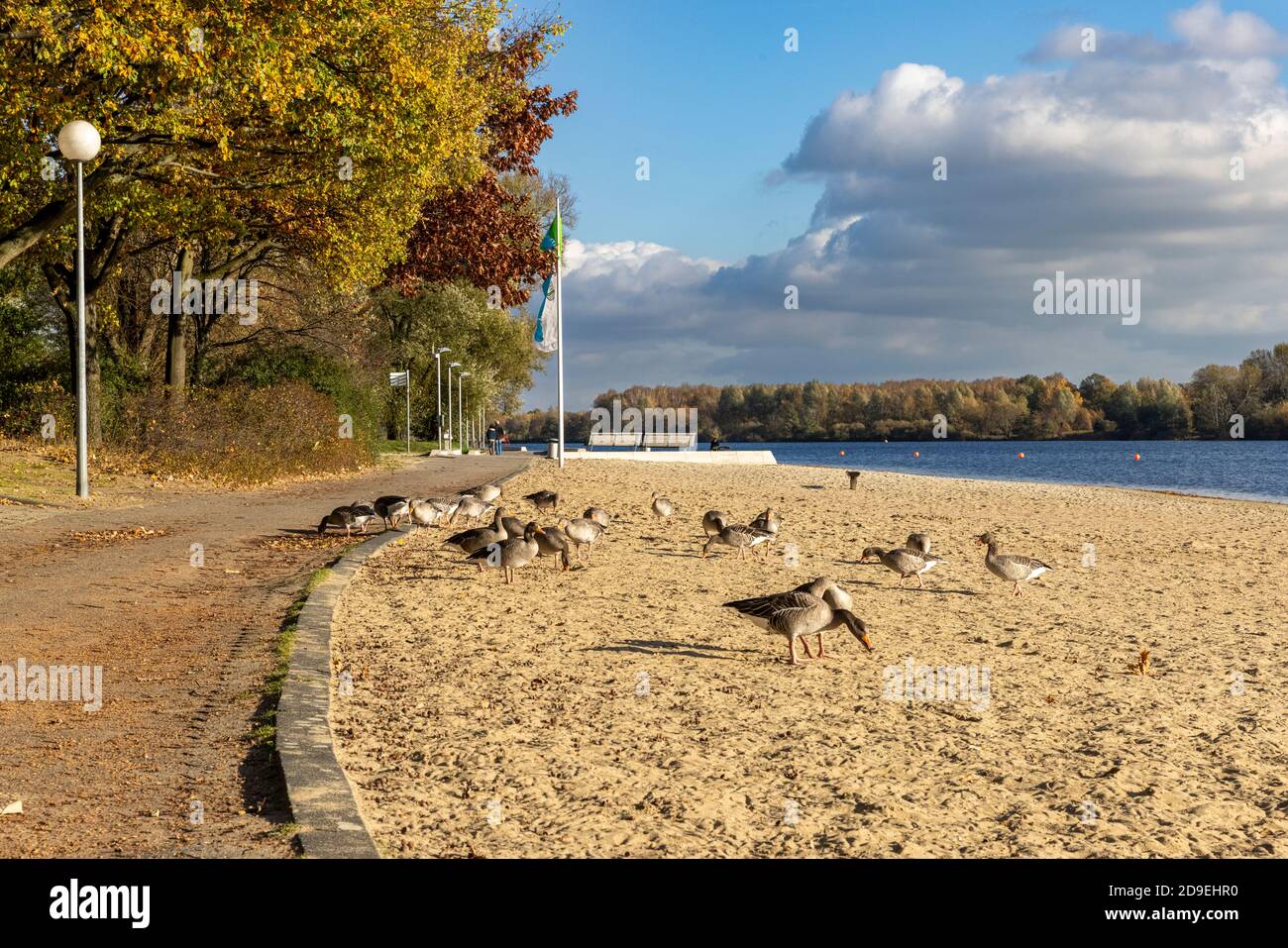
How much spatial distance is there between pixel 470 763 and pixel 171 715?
2.12 m

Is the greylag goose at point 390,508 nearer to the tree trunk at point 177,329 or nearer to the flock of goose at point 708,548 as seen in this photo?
the flock of goose at point 708,548

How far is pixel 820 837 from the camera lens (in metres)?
4.88

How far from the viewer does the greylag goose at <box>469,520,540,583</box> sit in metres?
12.3

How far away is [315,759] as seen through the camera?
554 centimetres

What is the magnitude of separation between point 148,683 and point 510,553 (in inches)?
206

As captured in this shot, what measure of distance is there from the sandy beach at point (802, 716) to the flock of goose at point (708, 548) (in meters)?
0.29

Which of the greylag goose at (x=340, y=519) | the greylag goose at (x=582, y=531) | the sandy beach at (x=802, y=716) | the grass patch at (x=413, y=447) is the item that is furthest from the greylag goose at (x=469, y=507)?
the grass patch at (x=413, y=447)

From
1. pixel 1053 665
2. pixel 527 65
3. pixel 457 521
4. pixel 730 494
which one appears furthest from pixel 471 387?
pixel 1053 665

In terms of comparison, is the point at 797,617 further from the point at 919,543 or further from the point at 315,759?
the point at 919,543

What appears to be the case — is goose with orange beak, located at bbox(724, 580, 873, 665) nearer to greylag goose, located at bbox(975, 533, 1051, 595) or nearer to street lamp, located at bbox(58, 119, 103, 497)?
greylag goose, located at bbox(975, 533, 1051, 595)

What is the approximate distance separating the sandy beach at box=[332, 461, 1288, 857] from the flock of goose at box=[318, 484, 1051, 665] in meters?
0.29

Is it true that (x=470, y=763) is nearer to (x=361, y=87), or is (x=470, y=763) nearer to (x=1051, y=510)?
(x=361, y=87)

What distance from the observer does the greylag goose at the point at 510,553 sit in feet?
40.3

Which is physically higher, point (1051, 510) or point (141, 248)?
point (141, 248)
